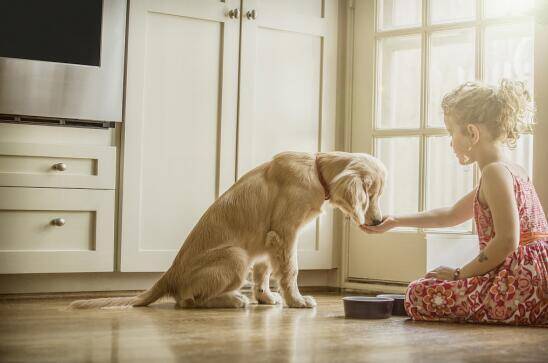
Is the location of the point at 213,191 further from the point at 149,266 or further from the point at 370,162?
the point at 370,162

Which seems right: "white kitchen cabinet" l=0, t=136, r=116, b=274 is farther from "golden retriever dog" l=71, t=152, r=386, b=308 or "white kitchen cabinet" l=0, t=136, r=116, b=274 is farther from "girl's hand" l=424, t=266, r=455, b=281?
"girl's hand" l=424, t=266, r=455, b=281

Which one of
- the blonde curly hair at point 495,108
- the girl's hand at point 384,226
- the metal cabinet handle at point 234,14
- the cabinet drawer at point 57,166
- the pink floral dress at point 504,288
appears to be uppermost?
the metal cabinet handle at point 234,14

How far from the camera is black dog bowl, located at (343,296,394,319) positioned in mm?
2424

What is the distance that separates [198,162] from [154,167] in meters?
0.20

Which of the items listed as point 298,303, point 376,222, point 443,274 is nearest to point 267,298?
point 298,303

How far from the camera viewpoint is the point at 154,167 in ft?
10.9

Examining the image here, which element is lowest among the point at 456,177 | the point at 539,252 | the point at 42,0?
the point at 539,252

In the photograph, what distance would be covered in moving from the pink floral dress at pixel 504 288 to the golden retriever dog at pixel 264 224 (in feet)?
1.36

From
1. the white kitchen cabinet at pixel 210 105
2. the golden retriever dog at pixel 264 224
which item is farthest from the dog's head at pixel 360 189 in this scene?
the white kitchen cabinet at pixel 210 105

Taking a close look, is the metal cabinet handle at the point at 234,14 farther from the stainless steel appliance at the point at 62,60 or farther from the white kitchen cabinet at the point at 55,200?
the white kitchen cabinet at the point at 55,200

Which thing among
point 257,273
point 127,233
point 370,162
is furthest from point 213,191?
point 370,162

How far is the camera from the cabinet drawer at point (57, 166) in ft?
9.90

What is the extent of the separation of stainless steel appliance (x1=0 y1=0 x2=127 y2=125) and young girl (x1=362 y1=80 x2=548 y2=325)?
1.45 metres

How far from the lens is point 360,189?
2.71 metres
